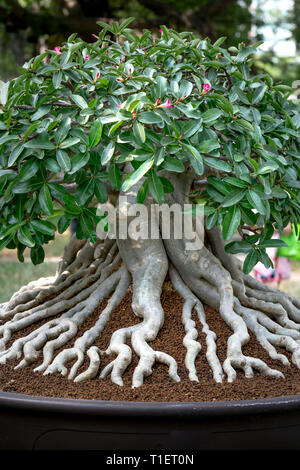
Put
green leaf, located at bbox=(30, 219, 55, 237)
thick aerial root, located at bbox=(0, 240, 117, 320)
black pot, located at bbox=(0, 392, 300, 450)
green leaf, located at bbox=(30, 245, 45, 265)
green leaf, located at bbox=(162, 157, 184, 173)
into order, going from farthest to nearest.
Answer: thick aerial root, located at bbox=(0, 240, 117, 320), green leaf, located at bbox=(30, 245, 45, 265), green leaf, located at bbox=(30, 219, 55, 237), green leaf, located at bbox=(162, 157, 184, 173), black pot, located at bbox=(0, 392, 300, 450)

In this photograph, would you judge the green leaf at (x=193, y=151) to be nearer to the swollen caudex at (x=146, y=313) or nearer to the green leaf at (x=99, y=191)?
the green leaf at (x=99, y=191)

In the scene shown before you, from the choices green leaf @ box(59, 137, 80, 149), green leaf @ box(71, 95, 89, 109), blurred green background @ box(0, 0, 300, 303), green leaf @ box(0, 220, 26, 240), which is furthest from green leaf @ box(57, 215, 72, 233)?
blurred green background @ box(0, 0, 300, 303)

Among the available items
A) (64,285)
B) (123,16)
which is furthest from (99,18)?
(64,285)

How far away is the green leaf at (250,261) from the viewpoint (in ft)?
5.64

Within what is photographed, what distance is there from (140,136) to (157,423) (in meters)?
0.72

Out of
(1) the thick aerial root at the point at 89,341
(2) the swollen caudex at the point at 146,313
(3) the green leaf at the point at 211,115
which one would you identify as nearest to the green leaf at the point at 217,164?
(3) the green leaf at the point at 211,115

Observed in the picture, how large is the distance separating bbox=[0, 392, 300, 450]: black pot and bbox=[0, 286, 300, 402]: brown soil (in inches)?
4.5

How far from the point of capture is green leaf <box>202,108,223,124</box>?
1573mm

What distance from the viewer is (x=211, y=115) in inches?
62.3

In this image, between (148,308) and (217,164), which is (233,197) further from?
(148,308)

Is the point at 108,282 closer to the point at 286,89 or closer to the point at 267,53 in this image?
the point at 286,89

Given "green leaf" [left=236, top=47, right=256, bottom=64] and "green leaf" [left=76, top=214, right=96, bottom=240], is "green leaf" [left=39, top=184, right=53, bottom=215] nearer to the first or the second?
"green leaf" [left=76, top=214, right=96, bottom=240]

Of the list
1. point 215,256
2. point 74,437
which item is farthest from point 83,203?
point 215,256

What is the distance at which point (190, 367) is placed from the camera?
1685 mm
